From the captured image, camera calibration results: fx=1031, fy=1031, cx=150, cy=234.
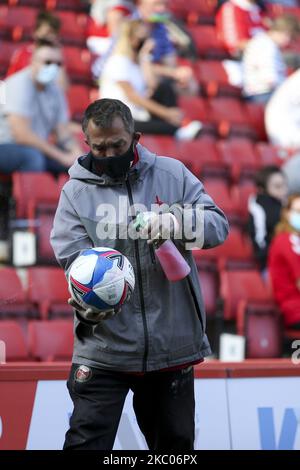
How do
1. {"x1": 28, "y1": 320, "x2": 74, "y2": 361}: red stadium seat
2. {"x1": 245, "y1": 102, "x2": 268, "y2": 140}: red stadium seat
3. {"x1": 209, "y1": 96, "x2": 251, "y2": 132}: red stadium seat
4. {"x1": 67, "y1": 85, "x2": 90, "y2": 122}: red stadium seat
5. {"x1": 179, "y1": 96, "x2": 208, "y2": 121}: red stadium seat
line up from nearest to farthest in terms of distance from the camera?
{"x1": 28, "y1": 320, "x2": 74, "y2": 361}: red stadium seat → {"x1": 67, "y1": 85, "x2": 90, "y2": 122}: red stadium seat → {"x1": 179, "y1": 96, "x2": 208, "y2": 121}: red stadium seat → {"x1": 209, "y1": 96, "x2": 251, "y2": 132}: red stadium seat → {"x1": 245, "y1": 102, "x2": 268, "y2": 140}: red stadium seat

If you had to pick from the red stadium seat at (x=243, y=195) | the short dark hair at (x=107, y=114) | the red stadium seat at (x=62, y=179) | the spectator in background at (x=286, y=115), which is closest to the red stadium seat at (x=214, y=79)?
the spectator in background at (x=286, y=115)

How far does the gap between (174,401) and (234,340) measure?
3045mm

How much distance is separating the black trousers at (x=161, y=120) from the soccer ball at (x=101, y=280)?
516 cm

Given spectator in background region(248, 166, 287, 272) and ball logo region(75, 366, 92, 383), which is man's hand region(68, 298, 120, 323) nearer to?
ball logo region(75, 366, 92, 383)

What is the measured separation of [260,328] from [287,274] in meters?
0.41

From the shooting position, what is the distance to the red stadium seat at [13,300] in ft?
20.3

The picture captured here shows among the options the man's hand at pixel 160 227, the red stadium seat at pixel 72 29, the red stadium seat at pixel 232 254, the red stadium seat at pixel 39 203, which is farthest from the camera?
the red stadium seat at pixel 72 29

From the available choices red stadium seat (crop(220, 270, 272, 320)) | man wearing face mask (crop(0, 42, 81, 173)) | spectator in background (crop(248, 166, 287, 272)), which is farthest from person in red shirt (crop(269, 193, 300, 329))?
man wearing face mask (crop(0, 42, 81, 173))

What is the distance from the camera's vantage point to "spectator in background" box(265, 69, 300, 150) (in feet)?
31.4

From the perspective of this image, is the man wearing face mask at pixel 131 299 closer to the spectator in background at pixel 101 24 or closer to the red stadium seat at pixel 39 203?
the red stadium seat at pixel 39 203

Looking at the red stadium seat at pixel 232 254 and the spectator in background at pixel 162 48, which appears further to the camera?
the spectator in background at pixel 162 48

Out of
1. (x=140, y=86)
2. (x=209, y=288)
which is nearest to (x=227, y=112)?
(x=140, y=86)

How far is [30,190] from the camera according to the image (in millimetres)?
7336

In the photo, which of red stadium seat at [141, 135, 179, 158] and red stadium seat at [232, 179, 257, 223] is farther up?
red stadium seat at [141, 135, 179, 158]
